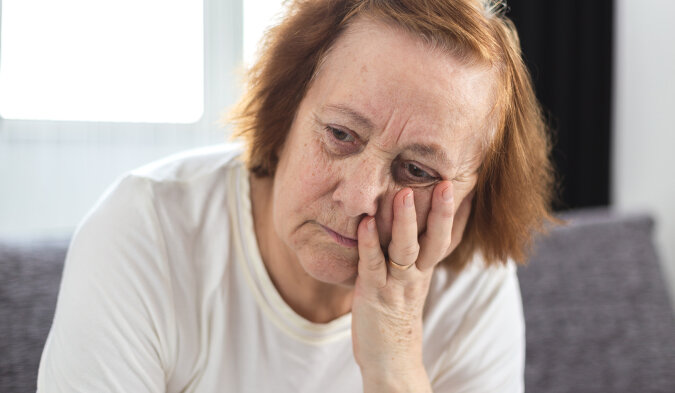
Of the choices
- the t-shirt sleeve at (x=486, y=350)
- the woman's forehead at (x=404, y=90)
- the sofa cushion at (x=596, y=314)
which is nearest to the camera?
the woman's forehead at (x=404, y=90)

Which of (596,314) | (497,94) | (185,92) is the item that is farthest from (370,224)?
(185,92)

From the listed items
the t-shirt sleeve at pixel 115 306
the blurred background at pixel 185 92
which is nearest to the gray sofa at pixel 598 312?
the blurred background at pixel 185 92

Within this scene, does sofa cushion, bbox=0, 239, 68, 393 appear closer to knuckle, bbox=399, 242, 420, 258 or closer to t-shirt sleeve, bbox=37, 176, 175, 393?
t-shirt sleeve, bbox=37, 176, 175, 393

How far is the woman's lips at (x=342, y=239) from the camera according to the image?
1047 mm

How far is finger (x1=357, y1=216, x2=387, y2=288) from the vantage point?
103cm

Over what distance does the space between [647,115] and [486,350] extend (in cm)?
165

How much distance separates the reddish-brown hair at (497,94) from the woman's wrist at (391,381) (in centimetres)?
31

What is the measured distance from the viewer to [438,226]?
3.58 ft

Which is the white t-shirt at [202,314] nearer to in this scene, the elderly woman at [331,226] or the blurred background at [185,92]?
the elderly woman at [331,226]

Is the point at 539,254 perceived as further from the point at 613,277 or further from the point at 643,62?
the point at 643,62

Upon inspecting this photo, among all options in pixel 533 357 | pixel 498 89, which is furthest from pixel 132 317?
pixel 533 357

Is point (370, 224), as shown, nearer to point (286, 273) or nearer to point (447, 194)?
point (447, 194)

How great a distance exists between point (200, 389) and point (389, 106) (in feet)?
2.13

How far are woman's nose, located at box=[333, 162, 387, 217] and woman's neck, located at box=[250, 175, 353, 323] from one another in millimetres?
250
